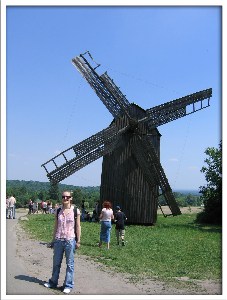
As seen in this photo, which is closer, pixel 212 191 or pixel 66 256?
pixel 66 256

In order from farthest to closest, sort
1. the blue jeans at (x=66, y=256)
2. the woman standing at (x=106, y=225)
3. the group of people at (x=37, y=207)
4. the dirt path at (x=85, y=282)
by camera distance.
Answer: the group of people at (x=37, y=207) < the woman standing at (x=106, y=225) < the blue jeans at (x=66, y=256) < the dirt path at (x=85, y=282)

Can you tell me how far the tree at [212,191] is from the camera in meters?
32.6

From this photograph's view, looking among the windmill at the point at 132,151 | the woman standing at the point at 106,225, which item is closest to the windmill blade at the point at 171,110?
the windmill at the point at 132,151

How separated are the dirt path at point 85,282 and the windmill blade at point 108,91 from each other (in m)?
13.9

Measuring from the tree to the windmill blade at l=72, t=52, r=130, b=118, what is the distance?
11672 millimetres

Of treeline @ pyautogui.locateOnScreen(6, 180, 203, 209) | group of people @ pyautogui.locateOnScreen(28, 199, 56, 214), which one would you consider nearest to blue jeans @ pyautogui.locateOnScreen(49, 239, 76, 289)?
treeline @ pyautogui.locateOnScreen(6, 180, 203, 209)

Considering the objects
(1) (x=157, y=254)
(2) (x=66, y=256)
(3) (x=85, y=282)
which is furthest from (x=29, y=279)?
(1) (x=157, y=254)

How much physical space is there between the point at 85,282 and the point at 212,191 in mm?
26713

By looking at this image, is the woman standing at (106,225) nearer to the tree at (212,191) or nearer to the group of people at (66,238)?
the group of people at (66,238)

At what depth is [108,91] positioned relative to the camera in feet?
80.0

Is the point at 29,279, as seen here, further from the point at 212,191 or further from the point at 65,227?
the point at 212,191

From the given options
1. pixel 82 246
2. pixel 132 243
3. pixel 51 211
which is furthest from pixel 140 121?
pixel 51 211

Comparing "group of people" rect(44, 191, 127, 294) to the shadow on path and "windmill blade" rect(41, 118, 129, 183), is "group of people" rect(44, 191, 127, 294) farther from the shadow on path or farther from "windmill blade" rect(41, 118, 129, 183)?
Result: "windmill blade" rect(41, 118, 129, 183)

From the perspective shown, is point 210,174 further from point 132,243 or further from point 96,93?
point 132,243
